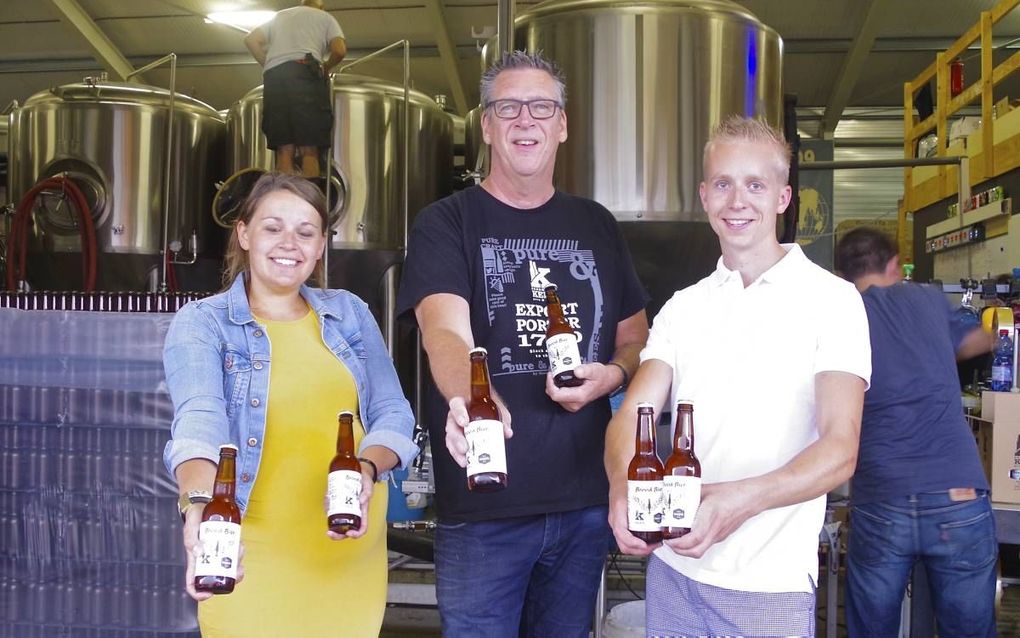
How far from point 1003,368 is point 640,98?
1.86 m

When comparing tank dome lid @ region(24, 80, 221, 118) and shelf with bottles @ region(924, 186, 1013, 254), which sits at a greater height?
tank dome lid @ region(24, 80, 221, 118)

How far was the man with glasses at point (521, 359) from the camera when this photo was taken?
1.92 metres

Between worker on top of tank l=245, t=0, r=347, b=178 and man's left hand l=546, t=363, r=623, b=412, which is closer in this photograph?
man's left hand l=546, t=363, r=623, b=412

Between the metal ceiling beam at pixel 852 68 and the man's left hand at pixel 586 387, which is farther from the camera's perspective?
the metal ceiling beam at pixel 852 68

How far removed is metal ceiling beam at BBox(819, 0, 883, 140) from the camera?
422 inches

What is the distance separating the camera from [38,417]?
3275 millimetres

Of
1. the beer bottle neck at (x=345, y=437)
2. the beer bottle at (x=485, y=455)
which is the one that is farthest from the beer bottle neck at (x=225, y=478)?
the beer bottle at (x=485, y=455)

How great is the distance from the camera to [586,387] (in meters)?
1.84

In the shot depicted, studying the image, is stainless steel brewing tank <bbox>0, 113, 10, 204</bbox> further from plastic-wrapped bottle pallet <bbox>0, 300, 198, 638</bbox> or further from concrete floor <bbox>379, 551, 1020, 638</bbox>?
concrete floor <bbox>379, 551, 1020, 638</bbox>

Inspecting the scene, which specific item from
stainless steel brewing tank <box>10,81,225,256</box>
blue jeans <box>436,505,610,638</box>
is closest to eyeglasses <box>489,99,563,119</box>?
blue jeans <box>436,505,610,638</box>

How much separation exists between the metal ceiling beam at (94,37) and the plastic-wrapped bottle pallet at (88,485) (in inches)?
337

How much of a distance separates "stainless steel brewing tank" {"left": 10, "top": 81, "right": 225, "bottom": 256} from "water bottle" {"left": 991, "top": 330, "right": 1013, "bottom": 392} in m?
4.76

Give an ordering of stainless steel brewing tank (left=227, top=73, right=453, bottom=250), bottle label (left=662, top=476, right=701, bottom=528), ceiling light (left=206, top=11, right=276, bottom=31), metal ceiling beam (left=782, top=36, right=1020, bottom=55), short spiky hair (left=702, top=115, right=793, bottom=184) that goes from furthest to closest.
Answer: metal ceiling beam (left=782, top=36, right=1020, bottom=55), ceiling light (left=206, top=11, right=276, bottom=31), stainless steel brewing tank (left=227, top=73, right=453, bottom=250), short spiky hair (left=702, top=115, right=793, bottom=184), bottle label (left=662, top=476, right=701, bottom=528)

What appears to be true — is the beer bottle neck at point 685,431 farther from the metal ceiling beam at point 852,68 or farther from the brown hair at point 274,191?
the metal ceiling beam at point 852,68
